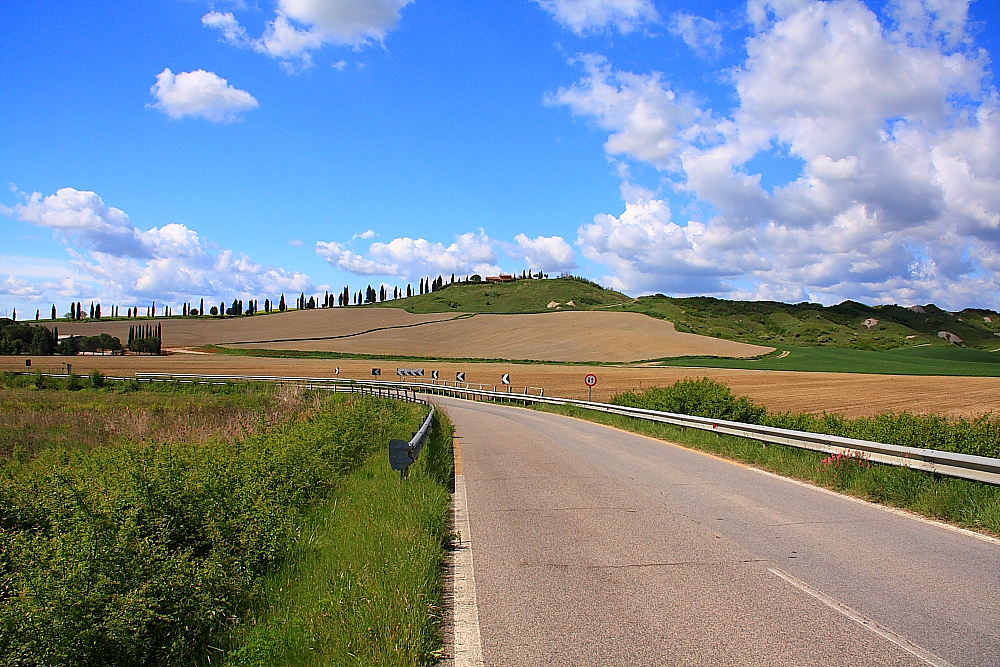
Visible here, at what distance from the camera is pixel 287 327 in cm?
13475

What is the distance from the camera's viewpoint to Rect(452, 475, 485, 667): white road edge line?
5.03 m

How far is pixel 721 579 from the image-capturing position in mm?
6691

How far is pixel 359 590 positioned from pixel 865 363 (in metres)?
87.6

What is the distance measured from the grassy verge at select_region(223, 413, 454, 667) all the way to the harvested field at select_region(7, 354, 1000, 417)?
2377 cm

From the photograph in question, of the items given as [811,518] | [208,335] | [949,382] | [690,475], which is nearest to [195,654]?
[811,518]

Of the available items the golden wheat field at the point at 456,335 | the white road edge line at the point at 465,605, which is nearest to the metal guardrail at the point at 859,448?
the white road edge line at the point at 465,605

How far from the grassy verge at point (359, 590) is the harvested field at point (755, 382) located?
23771 mm

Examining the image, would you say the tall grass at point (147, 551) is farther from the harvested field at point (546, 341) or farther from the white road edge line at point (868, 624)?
the harvested field at point (546, 341)

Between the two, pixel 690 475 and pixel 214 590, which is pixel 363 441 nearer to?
pixel 690 475

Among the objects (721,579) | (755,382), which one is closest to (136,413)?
(721,579)

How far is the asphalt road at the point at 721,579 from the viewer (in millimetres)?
5094

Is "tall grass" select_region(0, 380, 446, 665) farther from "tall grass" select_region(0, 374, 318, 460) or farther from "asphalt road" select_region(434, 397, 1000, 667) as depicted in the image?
"tall grass" select_region(0, 374, 318, 460)

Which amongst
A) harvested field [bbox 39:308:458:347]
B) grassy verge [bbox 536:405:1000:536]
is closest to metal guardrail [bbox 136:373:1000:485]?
grassy verge [bbox 536:405:1000:536]

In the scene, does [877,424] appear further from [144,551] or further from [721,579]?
[144,551]
